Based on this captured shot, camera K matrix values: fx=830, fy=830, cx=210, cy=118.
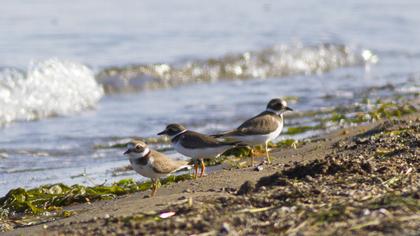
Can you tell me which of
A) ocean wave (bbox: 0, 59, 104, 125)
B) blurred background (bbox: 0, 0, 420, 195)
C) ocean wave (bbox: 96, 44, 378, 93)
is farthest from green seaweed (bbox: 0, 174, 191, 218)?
ocean wave (bbox: 96, 44, 378, 93)

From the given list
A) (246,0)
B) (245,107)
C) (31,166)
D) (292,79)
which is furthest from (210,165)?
(246,0)

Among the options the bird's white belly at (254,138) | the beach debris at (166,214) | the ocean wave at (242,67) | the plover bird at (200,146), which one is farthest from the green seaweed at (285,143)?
the ocean wave at (242,67)

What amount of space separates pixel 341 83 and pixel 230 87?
2.16 meters

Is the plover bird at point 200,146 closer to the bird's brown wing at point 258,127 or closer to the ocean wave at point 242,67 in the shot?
the bird's brown wing at point 258,127

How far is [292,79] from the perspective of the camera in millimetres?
17297

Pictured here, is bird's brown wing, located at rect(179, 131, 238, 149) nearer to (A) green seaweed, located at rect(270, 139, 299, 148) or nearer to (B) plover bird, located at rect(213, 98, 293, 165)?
(B) plover bird, located at rect(213, 98, 293, 165)

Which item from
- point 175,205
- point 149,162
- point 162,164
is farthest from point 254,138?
point 175,205

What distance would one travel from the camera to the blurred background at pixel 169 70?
11.1m

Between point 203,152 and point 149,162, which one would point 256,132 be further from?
point 149,162

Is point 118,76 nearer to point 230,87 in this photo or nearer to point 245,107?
point 230,87

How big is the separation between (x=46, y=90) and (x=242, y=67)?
472 centimetres

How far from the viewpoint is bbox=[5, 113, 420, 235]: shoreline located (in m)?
5.15

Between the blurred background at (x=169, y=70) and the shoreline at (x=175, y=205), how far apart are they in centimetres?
151

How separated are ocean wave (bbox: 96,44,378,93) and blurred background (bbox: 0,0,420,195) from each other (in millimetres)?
30
